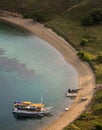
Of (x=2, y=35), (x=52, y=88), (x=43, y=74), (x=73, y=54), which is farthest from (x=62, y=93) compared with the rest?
(x=2, y=35)

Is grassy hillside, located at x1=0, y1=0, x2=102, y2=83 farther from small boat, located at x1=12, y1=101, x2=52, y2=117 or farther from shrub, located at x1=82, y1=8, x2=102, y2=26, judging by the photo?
small boat, located at x1=12, y1=101, x2=52, y2=117

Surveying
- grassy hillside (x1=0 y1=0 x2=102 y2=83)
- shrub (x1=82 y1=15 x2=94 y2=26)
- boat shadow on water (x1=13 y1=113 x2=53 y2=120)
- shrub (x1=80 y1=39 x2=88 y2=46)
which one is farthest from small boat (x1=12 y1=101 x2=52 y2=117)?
shrub (x1=82 y1=15 x2=94 y2=26)

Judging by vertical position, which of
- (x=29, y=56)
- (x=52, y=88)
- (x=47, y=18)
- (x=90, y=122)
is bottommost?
(x=90, y=122)

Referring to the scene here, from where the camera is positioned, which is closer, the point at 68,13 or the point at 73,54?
the point at 73,54

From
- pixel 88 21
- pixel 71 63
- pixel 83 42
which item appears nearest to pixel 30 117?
pixel 71 63

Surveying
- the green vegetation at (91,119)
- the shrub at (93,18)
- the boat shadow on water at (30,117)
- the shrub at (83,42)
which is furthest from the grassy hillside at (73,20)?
the boat shadow on water at (30,117)

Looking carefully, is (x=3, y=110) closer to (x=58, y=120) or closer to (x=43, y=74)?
(x=58, y=120)
